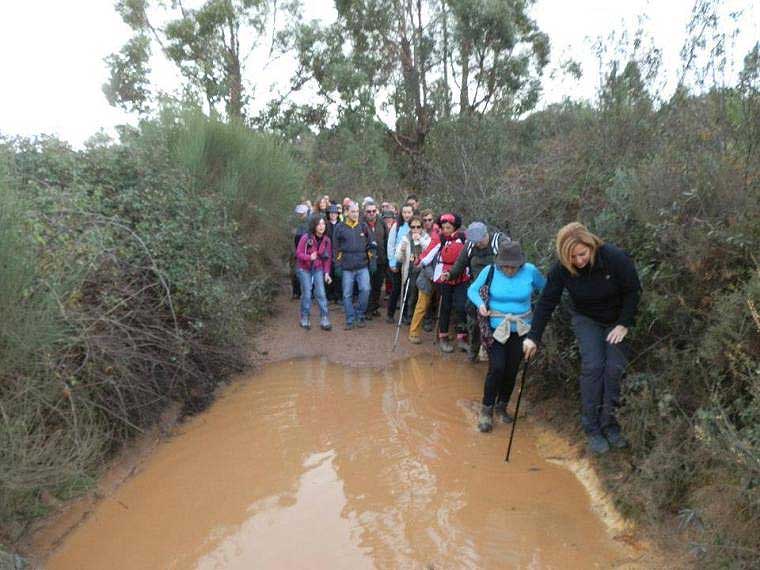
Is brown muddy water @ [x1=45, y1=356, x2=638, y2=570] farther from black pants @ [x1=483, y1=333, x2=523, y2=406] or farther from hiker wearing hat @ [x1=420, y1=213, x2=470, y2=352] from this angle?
hiker wearing hat @ [x1=420, y1=213, x2=470, y2=352]

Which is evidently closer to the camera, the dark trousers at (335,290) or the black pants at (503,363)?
the black pants at (503,363)

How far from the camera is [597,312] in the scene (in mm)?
4703

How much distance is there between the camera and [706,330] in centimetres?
430

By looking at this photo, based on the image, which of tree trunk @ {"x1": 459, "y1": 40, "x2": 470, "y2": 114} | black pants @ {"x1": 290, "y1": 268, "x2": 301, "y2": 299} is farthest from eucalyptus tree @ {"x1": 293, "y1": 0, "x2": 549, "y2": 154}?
black pants @ {"x1": 290, "y1": 268, "x2": 301, "y2": 299}

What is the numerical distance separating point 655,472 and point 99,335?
427cm

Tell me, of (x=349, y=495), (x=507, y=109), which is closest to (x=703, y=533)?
(x=349, y=495)

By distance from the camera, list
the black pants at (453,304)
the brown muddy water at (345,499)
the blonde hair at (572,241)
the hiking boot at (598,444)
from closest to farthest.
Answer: the brown muddy water at (345,499) → the blonde hair at (572,241) → the hiking boot at (598,444) → the black pants at (453,304)

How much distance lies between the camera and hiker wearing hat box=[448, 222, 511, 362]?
7.04m

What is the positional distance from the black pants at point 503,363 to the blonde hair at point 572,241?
4.01ft

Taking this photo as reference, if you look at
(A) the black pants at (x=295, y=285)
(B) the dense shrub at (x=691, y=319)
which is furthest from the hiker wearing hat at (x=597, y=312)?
(A) the black pants at (x=295, y=285)

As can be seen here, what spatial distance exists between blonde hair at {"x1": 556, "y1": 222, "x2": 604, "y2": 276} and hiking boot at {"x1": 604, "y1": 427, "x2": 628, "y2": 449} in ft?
4.37

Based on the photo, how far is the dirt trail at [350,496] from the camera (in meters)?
4.02

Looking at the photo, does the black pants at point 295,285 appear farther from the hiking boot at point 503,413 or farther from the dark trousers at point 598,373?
the dark trousers at point 598,373

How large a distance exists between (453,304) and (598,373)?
334 centimetres
